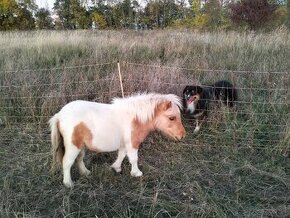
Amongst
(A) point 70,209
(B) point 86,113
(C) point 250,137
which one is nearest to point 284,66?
(C) point 250,137

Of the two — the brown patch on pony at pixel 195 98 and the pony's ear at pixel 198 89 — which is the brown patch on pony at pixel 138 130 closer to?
the brown patch on pony at pixel 195 98

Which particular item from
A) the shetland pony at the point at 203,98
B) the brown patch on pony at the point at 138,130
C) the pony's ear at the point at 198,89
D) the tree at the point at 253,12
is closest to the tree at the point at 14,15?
the tree at the point at 253,12

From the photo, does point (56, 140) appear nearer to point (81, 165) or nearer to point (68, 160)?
point (68, 160)

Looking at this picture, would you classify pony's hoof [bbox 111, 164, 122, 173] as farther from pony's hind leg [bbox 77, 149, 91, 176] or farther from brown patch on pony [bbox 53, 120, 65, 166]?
brown patch on pony [bbox 53, 120, 65, 166]

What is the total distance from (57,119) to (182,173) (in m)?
1.58

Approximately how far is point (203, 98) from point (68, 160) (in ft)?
8.51

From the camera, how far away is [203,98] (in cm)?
552

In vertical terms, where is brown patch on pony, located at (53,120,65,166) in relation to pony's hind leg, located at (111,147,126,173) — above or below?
above

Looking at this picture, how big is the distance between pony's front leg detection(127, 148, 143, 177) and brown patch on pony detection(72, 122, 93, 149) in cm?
52

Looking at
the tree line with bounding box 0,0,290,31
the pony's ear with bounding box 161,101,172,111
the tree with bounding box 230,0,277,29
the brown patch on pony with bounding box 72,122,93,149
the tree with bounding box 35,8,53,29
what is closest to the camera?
the brown patch on pony with bounding box 72,122,93,149

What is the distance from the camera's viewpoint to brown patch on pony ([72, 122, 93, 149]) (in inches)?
144

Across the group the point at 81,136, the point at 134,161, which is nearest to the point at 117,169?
the point at 134,161

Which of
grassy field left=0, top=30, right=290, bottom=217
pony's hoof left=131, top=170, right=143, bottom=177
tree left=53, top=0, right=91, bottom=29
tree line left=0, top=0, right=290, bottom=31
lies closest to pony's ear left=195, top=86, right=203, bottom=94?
grassy field left=0, top=30, right=290, bottom=217

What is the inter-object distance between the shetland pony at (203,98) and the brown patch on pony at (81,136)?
80.8 inches
